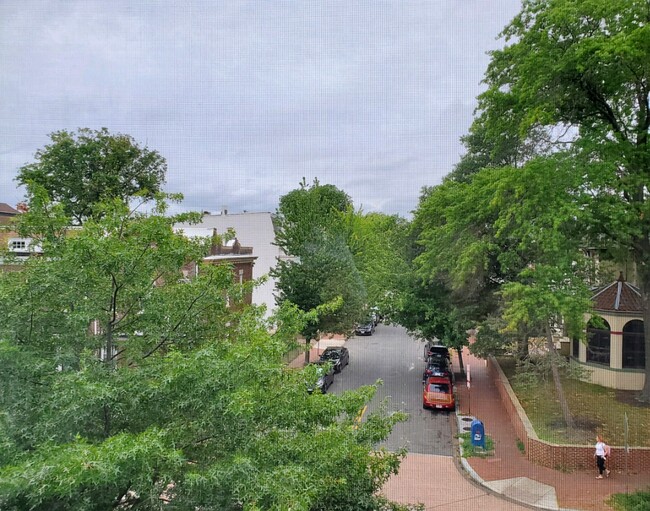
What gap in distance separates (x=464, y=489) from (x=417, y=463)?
5.19ft

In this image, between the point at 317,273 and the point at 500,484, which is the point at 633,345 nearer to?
the point at 500,484

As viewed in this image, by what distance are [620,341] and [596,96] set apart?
8323mm

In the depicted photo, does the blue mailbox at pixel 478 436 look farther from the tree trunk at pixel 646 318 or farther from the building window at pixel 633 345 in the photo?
the building window at pixel 633 345

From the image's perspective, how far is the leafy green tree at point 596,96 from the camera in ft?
37.4

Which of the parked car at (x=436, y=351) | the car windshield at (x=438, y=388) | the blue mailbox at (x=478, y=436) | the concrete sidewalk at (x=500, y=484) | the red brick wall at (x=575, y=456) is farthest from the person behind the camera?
the parked car at (x=436, y=351)

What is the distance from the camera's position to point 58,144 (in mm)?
20250

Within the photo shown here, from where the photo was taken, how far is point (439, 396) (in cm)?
1612

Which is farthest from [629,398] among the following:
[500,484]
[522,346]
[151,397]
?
[151,397]

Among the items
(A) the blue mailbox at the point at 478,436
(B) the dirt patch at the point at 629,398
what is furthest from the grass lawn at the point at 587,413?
(A) the blue mailbox at the point at 478,436

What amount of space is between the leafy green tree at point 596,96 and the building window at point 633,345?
222cm

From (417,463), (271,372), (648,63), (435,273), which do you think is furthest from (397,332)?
(271,372)

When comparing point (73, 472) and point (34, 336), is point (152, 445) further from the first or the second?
point (34, 336)

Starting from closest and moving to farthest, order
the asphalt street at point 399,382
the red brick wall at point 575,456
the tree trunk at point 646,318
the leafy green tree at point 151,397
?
the leafy green tree at point 151,397
the red brick wall at point 575,456
the asphalt street at point 399,382
the tree trunk at point 646,318

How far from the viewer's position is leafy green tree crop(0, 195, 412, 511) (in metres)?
3.63
